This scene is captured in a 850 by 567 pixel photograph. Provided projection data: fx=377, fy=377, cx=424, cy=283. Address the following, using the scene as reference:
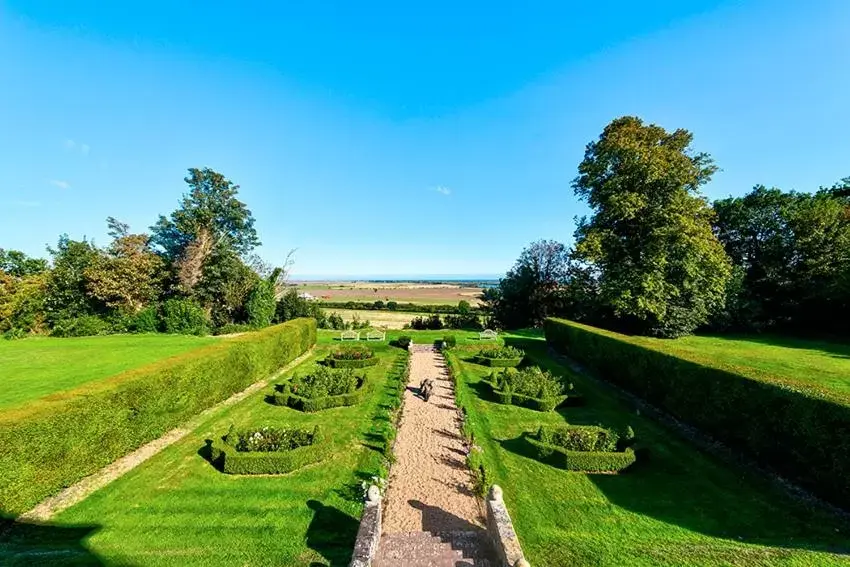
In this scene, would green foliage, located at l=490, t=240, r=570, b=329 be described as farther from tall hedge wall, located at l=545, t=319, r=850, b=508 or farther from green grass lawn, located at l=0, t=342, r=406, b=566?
green grass lawn, located at l=0, t=342, r=406, b=566

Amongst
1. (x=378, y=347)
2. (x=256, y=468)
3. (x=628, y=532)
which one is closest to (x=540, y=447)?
(x=628, y=532)

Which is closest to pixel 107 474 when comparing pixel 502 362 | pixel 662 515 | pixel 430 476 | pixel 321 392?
pixel 321 392

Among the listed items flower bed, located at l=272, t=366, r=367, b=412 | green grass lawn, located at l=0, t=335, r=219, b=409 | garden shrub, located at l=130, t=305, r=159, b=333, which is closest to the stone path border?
flower bed, located at l=272, t=366, r=367, b=412

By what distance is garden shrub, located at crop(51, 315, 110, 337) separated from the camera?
32.0 m

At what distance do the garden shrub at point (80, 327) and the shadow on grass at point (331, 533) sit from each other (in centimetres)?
3540

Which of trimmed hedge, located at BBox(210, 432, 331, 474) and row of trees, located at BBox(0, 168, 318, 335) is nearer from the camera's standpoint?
trimmed hedge, located at BBox(210, 432, 331, 474)

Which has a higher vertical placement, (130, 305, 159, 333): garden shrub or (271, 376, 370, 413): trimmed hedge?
(130, 305, 159, 333): garden shrub

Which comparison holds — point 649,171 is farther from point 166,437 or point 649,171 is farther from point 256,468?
point 166,437

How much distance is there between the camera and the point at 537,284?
3878 centimetres

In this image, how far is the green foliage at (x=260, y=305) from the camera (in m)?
37.0

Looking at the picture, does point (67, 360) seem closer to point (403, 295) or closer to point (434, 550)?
point (434, 550)

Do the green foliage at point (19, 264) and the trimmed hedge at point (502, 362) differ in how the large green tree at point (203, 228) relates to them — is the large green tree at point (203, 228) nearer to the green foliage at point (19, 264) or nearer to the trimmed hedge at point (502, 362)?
the green foliage at point (19, 264)

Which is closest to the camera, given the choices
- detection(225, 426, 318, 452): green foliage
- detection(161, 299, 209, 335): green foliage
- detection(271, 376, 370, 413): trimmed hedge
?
detection(225, 426, 318, 452): green foliage

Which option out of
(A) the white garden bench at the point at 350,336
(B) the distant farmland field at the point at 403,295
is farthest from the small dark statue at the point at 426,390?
(B) the distant farmland field at the point at 403,295
